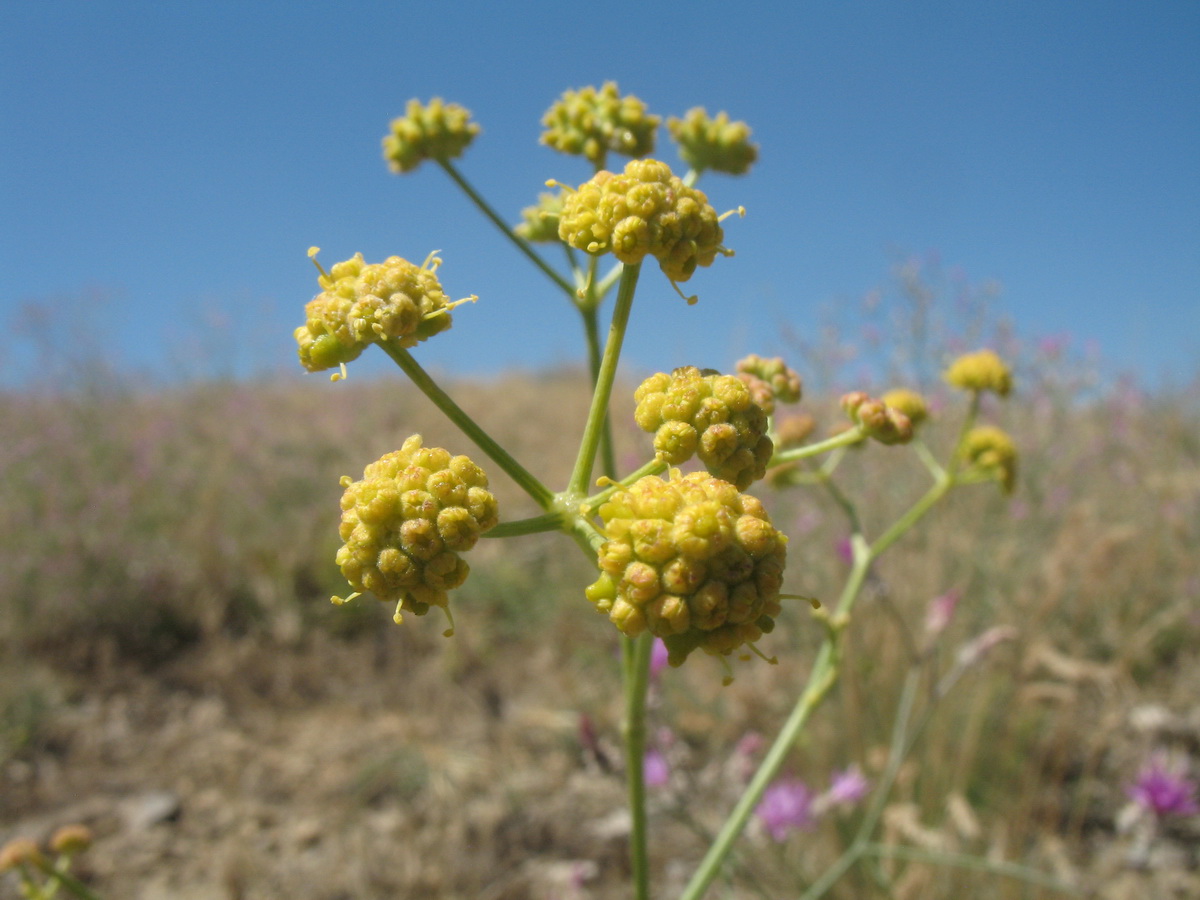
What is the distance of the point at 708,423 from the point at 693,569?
33 centimetres

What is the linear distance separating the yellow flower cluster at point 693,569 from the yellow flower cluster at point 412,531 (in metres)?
0.24

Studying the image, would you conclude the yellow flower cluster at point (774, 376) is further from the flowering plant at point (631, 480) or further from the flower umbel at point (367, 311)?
the flower umbel at point (367, 311)

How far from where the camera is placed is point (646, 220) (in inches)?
55.9

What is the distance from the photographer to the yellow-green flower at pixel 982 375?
8.50 feet

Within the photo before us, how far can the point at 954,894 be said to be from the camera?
11.0 ft

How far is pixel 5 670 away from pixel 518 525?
16.7 feet

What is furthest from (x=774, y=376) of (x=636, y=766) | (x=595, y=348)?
(x=636, y=766)

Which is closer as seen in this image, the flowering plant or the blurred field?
the flowering plant

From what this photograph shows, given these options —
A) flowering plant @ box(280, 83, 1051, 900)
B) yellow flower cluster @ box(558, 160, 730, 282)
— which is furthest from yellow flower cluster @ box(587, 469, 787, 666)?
yellow flower cluster @ box(558, 160, 730, 282)

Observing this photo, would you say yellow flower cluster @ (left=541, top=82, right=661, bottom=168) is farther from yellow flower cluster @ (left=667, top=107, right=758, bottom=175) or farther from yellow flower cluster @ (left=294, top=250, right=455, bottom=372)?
yellow flower cluster @ (left=294, top=250, right=455, bottom=372)

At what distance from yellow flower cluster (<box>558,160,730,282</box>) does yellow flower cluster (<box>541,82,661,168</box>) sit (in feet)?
2.29

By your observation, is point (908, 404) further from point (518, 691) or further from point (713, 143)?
point (518, 691)

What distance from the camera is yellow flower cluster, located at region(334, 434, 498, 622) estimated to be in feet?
3.93

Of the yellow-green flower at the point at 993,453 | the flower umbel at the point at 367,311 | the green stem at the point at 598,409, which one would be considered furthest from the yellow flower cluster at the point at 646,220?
the yellow-green flower at the point at 993,453
